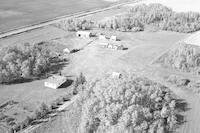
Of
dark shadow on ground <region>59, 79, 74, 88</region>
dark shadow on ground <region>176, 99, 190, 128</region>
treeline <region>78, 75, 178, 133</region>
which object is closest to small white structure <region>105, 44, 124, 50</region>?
dark shadow on ground <region>59, 79, 74, 88</region>

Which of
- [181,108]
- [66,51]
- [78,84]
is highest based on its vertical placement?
[66,51]

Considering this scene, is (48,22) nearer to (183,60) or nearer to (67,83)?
(67,83)

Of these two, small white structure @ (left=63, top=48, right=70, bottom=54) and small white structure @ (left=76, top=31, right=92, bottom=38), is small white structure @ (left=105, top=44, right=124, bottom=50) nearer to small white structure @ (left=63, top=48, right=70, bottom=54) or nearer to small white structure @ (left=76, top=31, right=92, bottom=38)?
small white structure @ (left=76, top=31, right=92, bottom=38)

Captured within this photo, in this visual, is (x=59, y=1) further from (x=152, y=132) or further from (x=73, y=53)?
(x=152, y=132)

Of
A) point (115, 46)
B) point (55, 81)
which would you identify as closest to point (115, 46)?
point (115, 46)

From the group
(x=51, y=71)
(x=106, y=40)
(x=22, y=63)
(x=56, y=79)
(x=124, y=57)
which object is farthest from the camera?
(x=106, y=40)

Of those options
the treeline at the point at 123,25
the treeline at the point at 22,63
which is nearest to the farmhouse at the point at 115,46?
the treeline at the point at 22,63

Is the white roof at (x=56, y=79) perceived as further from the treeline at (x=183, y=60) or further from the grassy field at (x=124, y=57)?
the treeline at (x=183, y=60)
